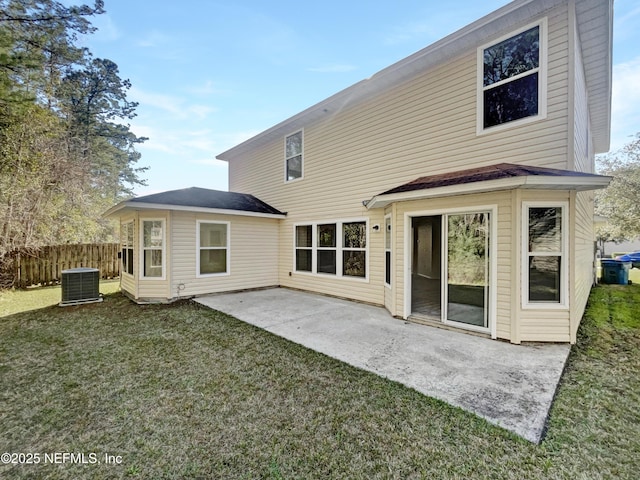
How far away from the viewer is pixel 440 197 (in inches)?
210

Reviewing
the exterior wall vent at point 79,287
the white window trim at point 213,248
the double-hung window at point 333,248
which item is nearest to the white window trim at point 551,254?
the double-hung window at point 333,248

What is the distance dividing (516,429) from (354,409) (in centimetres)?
144

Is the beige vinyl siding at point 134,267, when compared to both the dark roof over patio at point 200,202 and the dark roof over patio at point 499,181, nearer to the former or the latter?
the dark roof over patio at point 200,202

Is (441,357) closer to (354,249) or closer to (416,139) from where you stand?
(354,249)

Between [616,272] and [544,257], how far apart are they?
397 inches

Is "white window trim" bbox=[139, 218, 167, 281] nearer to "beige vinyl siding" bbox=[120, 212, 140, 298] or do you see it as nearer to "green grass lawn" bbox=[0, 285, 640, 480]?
"beige vinyl siding" bbox=[120, 212, 140, 298]

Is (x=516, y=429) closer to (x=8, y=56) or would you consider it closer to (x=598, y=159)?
(x=8, y=56)

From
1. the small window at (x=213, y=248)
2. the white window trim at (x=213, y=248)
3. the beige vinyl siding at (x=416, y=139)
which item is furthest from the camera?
the small window at (x=213, y=248)

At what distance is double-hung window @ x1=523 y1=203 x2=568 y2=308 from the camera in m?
4.46

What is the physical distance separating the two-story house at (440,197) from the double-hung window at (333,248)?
4cm

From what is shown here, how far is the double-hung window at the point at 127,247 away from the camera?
8.37 metres

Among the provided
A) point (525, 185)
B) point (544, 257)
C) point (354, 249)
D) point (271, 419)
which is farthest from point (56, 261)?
point (544, 257)

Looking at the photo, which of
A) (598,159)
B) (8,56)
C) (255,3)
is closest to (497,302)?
(255,3)

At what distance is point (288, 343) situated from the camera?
461 cm
